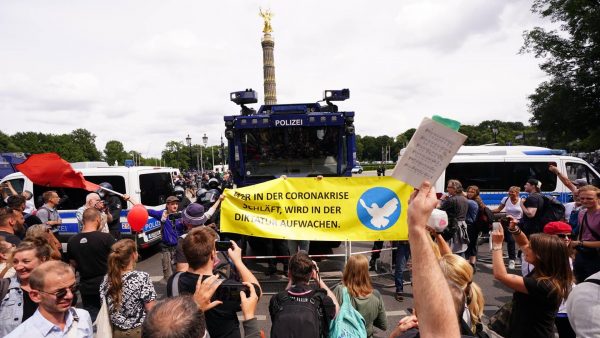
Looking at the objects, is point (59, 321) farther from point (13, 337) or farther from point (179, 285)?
point (179, 285)

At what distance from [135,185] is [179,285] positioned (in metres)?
6.72

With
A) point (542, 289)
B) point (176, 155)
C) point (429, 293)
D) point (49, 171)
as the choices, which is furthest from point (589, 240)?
point (176, 155)

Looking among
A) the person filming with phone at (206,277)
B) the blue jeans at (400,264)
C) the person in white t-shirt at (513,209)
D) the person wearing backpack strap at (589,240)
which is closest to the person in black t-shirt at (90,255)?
the person filming with phone at (206,277)

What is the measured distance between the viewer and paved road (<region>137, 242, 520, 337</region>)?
5684 mm

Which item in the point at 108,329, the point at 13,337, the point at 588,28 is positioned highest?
the point at 588,28

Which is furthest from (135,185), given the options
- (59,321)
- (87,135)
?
(87,135)

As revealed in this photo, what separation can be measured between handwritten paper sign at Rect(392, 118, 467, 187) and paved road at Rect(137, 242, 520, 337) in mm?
4068

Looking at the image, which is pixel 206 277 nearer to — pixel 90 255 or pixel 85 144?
pixel 90 255

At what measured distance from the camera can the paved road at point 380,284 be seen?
18.6ft

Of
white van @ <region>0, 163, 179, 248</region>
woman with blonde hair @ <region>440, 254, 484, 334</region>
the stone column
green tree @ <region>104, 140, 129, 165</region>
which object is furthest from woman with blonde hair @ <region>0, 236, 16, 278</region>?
green tree @ <region>104, 140, 129, 165</region>

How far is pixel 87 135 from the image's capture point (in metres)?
112

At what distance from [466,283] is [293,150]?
22.6 ft

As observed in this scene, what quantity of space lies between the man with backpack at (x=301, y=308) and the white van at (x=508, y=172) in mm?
8231

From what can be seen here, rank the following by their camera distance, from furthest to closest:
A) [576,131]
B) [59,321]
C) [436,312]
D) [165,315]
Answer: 1. [576,131]
2. [59,321]
3. [165,315]
4. [436,312]
